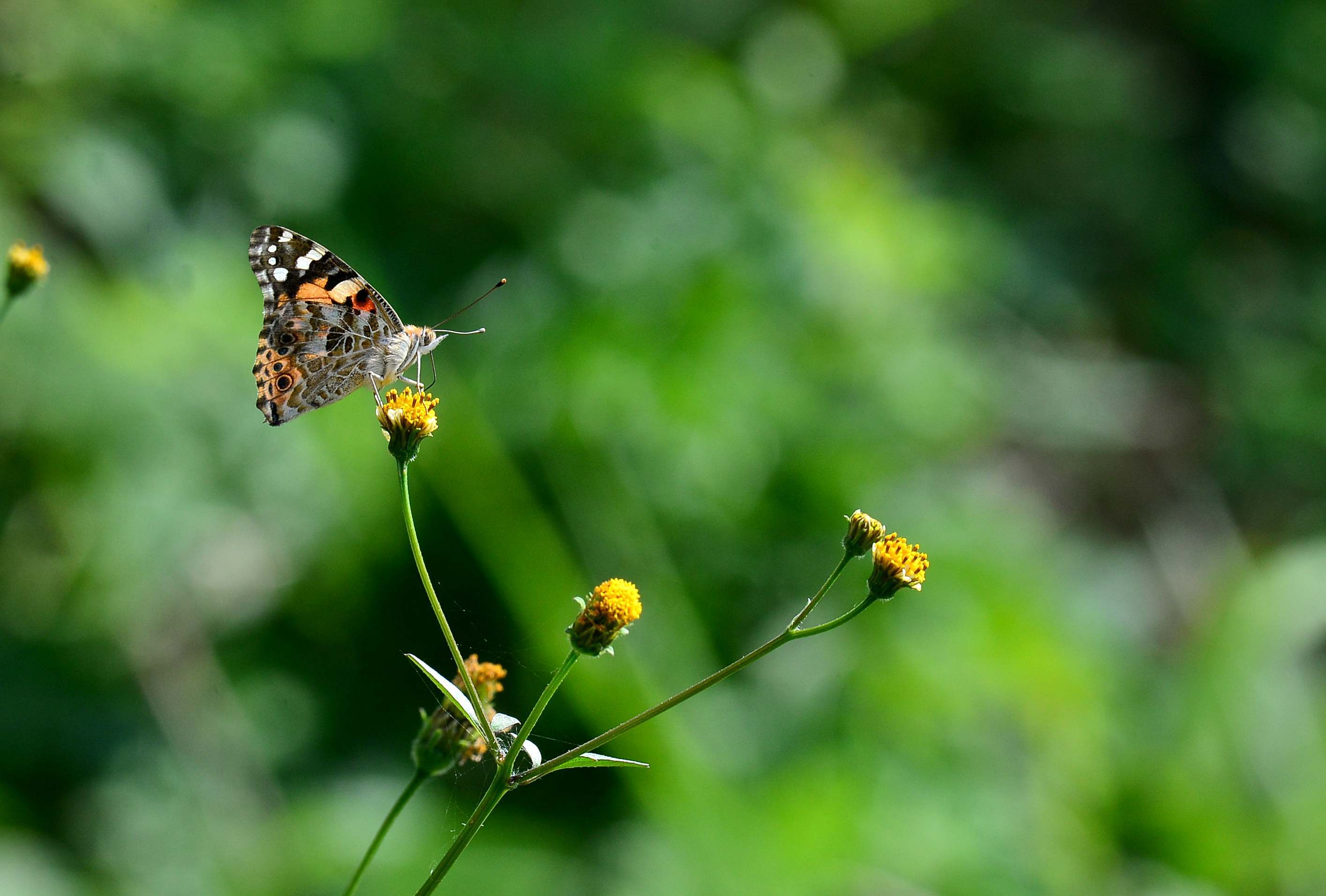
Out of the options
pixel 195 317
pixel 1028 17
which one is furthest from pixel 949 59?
pixel 195 317

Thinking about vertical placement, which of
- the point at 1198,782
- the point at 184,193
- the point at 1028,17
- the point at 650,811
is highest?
the point at 1028,17

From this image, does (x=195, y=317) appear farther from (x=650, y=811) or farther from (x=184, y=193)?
(x=650, y=811)

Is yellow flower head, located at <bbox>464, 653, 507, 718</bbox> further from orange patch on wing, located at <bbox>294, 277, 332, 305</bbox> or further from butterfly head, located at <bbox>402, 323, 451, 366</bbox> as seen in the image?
orange patch on wing, located at <bbox>294, 277, 332, 305</bbox>

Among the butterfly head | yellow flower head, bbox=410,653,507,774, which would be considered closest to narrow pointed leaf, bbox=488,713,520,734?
yellow flower head, bbox=410,653,507,774

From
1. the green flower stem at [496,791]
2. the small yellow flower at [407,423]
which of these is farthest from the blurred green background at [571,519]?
the green flower stem at [496,791]

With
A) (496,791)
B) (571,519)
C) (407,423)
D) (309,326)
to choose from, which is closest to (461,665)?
(496,791)

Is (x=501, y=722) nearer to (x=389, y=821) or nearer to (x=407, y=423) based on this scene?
(x=389, y=821)
